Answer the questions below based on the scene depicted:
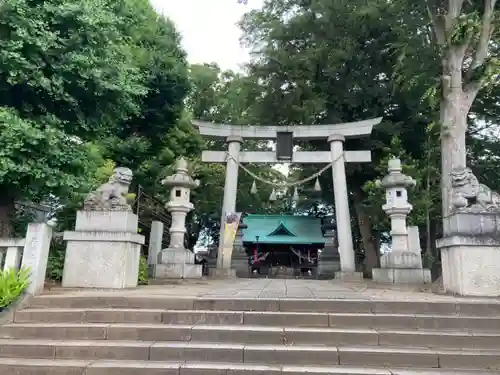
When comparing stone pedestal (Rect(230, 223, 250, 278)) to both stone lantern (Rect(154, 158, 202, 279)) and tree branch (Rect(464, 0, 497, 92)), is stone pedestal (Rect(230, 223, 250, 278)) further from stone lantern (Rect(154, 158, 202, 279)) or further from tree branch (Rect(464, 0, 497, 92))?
tree branch (Rect(464, 0, 497, 92))

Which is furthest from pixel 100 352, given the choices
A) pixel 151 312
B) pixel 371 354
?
pixel 371 354

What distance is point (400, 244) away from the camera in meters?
10.5

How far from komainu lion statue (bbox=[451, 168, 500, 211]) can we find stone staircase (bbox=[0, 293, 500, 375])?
189 cm

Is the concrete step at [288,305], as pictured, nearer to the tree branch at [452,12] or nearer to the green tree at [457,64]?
the green tree at [457,64]

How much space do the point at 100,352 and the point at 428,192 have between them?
1215 cm

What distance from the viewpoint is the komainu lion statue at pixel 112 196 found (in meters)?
6.66

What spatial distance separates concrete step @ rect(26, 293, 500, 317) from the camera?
484 centimetres

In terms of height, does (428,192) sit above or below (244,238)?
above

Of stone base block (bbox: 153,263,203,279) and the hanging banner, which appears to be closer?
stone base block (bbox: 153,263,203,279)

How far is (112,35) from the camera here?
7.57 meters

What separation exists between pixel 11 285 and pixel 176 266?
537 centimetres

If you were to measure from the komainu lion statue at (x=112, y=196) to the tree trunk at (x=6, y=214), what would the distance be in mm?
1876

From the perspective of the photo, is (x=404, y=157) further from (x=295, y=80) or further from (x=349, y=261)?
(x=295, y=80)

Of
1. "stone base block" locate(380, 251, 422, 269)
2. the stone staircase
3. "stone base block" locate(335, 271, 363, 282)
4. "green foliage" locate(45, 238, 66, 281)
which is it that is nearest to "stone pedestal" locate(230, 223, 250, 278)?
"stone base block" locate(335, 271, 363, 282)
